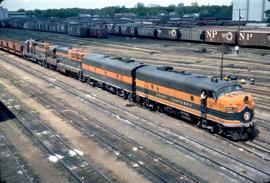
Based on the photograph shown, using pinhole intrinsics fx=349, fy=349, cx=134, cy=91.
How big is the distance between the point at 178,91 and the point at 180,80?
0.81 metres

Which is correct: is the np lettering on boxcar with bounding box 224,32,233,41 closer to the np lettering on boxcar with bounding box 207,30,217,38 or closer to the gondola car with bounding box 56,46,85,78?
the np lettering on boxcar with bounding box 207,30,217,38

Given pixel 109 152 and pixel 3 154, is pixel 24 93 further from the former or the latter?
pixel 109 152

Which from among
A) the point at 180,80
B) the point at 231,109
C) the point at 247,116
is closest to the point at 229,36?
the point at 180,80

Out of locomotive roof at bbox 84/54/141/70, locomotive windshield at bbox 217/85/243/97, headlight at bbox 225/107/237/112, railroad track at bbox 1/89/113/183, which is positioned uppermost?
locomotive roof at bbox 84/54/141/70

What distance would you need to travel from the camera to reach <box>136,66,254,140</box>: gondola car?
21.5 m

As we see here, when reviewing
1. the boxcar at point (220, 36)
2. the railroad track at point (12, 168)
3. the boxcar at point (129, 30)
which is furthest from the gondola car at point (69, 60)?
the boxcar at point (129, 30)

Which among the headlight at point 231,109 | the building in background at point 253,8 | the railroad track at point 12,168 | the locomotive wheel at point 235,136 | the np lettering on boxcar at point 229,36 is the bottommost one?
the railroad track at point 12,168

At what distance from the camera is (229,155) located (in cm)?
1984

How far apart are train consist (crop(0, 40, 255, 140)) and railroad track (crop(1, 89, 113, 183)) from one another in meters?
8.49

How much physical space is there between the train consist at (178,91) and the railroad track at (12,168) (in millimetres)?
11620

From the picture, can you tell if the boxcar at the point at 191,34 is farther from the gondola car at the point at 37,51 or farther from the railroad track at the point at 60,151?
the railroad track at the point at 60,151

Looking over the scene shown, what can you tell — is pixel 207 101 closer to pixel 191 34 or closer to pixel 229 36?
pixel 229 36

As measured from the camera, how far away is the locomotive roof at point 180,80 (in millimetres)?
22906

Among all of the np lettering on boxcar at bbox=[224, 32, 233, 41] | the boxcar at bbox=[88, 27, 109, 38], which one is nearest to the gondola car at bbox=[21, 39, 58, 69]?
the np lettering on boxcar at bbox=[224, 32, 233, 41]
